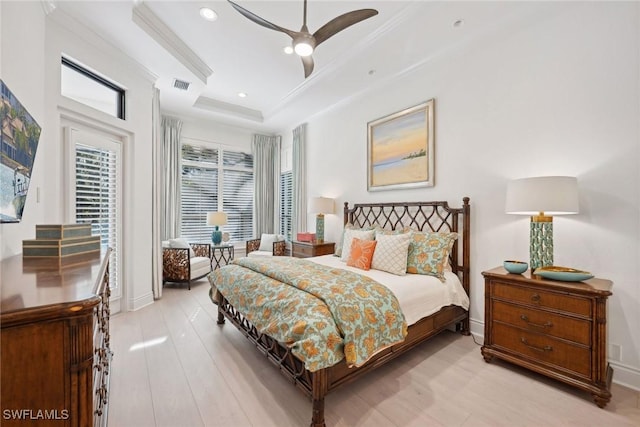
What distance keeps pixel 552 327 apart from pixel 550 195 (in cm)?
100

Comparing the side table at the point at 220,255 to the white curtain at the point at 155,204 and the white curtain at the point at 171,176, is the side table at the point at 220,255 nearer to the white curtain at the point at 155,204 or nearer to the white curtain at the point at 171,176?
the white curtain at the point at 171,176

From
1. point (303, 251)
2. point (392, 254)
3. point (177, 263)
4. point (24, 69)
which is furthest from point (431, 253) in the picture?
point (177, 263)

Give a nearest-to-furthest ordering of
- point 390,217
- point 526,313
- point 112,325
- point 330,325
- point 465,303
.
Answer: point 330,325
point 526,313
point 465,303
point 112,325
point 390,217

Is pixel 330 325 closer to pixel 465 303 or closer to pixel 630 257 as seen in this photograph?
pixel 465 303

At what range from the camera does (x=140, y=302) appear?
11.7ft

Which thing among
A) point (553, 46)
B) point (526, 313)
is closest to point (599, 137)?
point (553, 46)

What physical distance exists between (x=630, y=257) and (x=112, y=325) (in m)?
4.91

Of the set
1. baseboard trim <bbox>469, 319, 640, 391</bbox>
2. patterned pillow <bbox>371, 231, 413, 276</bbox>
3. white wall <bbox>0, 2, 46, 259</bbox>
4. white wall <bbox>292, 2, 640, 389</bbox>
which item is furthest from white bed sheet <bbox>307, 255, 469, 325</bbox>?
white wall <bbox>0, 2, 46, 259</bbox>

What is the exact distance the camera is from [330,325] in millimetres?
1643

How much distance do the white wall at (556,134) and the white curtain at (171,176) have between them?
13.7 ft

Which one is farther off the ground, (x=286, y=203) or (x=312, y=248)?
(x=286, y=203)

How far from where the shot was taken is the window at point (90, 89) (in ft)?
9.34

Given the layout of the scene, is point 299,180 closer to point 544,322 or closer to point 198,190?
point 198,190

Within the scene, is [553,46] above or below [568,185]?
above
